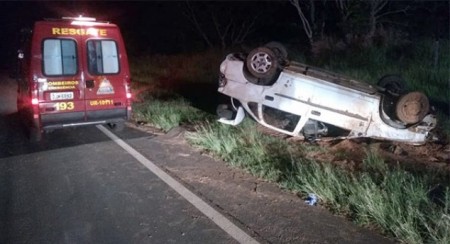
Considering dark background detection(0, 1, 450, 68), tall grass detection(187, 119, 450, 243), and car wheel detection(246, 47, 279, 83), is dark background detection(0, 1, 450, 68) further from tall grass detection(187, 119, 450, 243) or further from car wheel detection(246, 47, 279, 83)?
tall grass detection(187, 119, 450, 243)

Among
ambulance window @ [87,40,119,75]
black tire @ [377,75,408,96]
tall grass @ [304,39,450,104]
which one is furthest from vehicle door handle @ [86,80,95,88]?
tall grass @ [304,39,450,104]

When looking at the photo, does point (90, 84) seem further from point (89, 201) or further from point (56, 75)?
point (89, 201)

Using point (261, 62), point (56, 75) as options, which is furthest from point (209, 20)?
point (261, 62)

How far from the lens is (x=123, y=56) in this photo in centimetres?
835

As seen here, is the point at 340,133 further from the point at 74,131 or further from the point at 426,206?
the point at 74,131

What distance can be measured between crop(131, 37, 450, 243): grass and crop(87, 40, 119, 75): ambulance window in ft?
5.44

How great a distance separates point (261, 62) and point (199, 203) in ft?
9.15

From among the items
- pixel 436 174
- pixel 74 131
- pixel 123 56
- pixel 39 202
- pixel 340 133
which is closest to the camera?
pixel 39 202

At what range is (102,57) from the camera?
817 cm

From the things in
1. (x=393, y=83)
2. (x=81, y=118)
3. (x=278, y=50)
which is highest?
(x=278, y=50)

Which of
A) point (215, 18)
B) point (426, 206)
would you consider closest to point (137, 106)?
point (426, 206)

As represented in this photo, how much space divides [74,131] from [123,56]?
2.01 meters

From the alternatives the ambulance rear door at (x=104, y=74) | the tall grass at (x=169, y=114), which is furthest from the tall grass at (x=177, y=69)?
the ambulance rear door at (x=104, y=74)

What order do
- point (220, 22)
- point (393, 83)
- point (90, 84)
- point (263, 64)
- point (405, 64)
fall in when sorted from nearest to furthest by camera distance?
1. point (263, 64)
2. point (393, 83)
3. point (90, 84)
4. point (405, 64)
5. point (220, 22)
